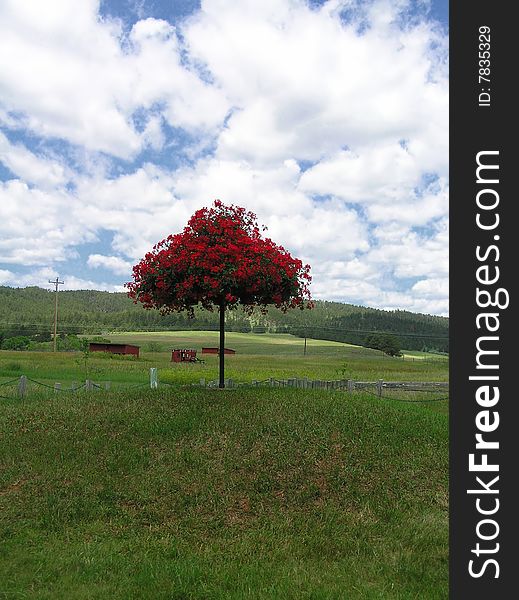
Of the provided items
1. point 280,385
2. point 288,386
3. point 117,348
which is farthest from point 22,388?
point 117,348

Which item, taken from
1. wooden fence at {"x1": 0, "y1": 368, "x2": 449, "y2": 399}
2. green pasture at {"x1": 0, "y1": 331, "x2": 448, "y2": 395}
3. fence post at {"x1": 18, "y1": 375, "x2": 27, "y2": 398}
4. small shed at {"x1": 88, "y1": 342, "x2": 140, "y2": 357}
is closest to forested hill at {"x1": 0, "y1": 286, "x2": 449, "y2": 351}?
green pasture at {"x1": 0, "y1": 331, "x2": 448, "y2": 395}

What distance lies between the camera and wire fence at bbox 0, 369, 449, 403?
2122 cm

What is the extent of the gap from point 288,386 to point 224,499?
11.5m

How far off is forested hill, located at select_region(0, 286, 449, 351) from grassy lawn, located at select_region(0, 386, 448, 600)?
3558 inches

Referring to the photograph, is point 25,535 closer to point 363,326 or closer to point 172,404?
point 172,404

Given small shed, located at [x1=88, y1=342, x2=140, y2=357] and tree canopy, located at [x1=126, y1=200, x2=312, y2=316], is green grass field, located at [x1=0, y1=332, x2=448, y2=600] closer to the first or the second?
tree canopy, located at [x1=126, y1=200, x2=312, y2=316]

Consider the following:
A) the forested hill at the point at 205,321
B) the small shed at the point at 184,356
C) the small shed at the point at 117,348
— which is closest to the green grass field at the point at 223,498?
the small shed at the point at 184,356

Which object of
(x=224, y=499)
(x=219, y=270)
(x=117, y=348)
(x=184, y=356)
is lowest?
(x=224, y=499)

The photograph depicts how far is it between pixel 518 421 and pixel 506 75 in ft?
10.7

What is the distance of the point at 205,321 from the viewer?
454 feet

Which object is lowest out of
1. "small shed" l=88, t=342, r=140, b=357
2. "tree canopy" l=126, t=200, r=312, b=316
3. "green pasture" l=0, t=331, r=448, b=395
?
"green pasture" l=0, t=331, r=448, b=395

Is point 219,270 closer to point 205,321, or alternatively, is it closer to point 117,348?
point 117,348

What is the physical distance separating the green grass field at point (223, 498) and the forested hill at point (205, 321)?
296 feet

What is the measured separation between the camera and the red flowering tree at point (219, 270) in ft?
49.1
